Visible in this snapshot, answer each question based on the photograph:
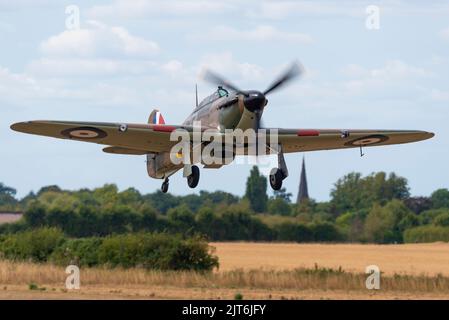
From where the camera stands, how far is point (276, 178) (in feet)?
101

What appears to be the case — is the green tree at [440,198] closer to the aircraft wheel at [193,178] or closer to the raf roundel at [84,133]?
the aircraft wheel at [193,178]

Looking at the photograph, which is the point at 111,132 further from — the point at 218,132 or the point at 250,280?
the point at 250,280

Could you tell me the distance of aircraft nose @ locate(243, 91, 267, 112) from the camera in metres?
29.2

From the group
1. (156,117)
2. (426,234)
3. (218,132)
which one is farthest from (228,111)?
(426,234)

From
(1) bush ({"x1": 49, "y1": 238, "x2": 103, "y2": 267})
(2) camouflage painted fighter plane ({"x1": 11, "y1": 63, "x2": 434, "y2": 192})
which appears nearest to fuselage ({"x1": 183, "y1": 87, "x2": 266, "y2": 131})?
(2) camouflage painted fighter plane ({"x1": 11, "y1": 63, "x2": 434, "y2": 192})

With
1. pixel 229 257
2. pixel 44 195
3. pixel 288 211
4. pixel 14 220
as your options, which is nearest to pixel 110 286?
pixel 229 257

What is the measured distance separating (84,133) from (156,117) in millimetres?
6649

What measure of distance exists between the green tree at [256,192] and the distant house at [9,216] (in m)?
15.4

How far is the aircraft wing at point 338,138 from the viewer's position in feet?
106

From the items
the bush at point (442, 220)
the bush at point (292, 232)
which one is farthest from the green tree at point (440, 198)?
the bush at point (292, 232)

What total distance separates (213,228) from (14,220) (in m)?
11.4

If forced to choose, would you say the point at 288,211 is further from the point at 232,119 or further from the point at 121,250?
the point at 232,119

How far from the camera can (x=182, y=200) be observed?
2963 inches

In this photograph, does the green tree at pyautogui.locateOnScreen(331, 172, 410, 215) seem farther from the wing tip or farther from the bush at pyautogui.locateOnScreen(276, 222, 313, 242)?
the wing tip
